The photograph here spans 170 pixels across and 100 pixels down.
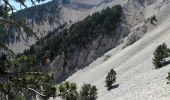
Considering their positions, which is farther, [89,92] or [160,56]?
[160,56]

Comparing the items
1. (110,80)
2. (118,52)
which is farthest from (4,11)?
(118,52)

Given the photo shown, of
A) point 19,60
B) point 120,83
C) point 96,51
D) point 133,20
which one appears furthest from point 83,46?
point 19,60

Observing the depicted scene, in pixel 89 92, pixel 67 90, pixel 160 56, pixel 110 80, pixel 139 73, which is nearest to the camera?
pixel 67 90

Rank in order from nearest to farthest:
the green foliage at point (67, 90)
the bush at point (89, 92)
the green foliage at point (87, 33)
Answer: the green foliage at point (67, 90), the bush at point (89, 92), the green foliage at point (87, 33)

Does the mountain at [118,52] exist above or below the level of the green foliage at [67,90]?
above

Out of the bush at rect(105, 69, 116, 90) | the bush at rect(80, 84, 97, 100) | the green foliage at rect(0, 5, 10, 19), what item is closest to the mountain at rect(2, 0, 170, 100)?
the bush at rect(105, 69, 116, 90)

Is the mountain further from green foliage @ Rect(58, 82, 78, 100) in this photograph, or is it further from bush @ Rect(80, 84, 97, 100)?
green foliage @ Rect(58, 82, 78, 100)

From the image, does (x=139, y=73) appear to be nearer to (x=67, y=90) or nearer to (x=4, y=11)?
(x=67, y=90)

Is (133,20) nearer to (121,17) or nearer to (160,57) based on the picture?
(121,17)

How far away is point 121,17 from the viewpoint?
166 meters

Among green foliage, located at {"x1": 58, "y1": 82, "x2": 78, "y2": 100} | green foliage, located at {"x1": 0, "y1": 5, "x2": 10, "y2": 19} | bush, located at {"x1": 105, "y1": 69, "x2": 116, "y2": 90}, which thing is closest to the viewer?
green foliage, located at {"x1": 0, "y1": 5, "x2": 10, "y2": 19}

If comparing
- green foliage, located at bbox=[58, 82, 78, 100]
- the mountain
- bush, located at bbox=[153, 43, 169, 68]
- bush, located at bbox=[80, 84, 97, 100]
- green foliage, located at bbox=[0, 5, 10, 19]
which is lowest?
green foliage, located at bbox=[58, 82, 78, 100]

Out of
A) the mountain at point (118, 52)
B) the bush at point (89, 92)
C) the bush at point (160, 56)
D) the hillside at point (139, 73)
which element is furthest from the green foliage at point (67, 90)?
the bush at point (160, 56)

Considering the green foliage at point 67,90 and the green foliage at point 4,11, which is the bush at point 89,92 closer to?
the green foliage at point 67,90
